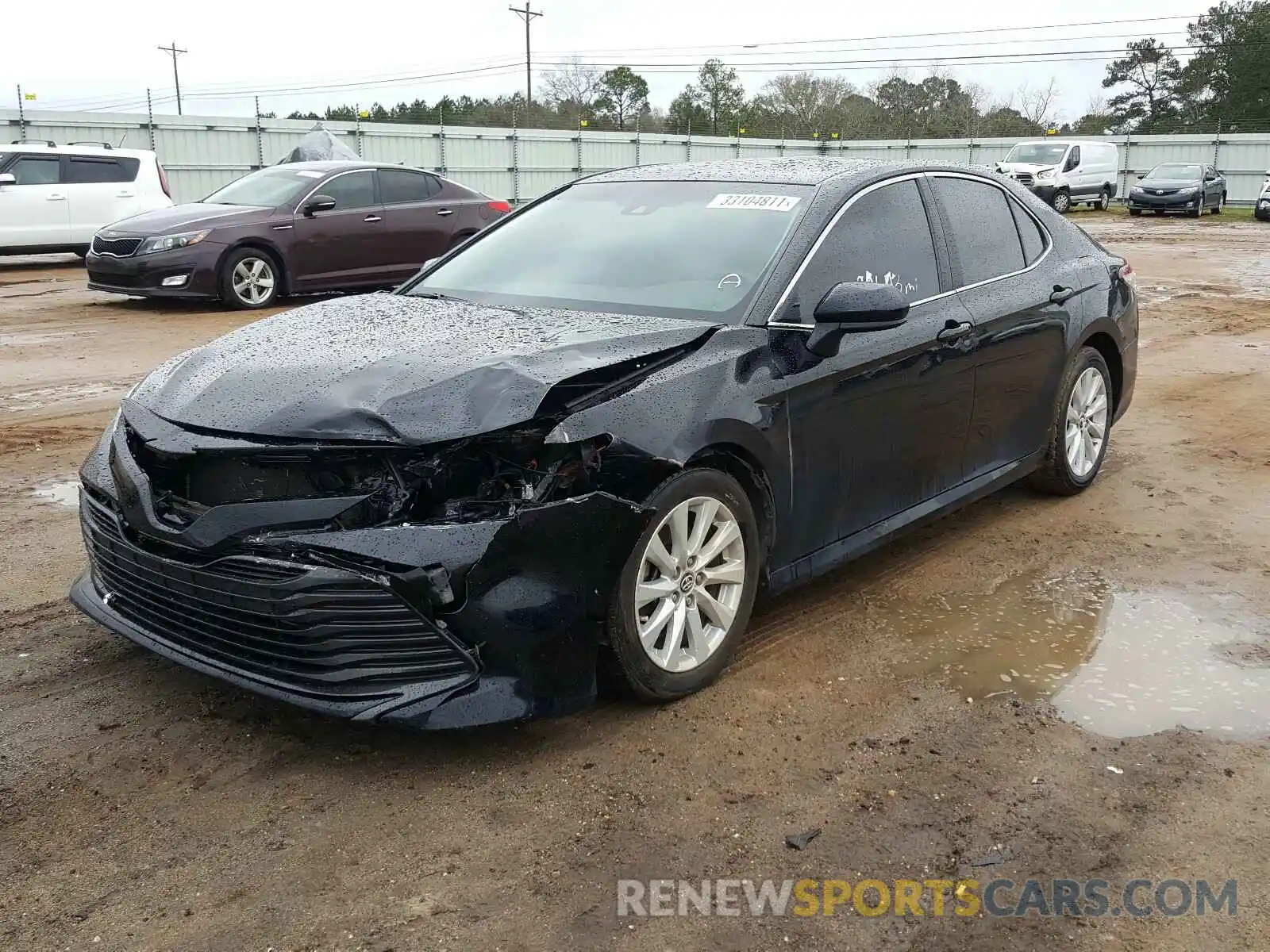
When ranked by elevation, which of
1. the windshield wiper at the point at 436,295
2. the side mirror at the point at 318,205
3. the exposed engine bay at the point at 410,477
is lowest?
the exposed engine bay at the point at 410,477

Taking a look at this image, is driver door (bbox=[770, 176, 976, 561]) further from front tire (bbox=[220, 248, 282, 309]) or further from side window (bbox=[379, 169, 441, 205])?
side window (bbox=[379, 169, 441, 205])

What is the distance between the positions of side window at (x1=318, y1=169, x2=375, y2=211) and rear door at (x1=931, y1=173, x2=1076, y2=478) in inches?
370

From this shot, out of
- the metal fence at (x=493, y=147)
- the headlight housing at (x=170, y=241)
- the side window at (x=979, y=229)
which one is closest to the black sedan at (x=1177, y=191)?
the metal fence at (x=493, y=147)

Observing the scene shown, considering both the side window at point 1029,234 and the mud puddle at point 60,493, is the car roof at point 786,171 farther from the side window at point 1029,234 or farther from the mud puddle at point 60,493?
the mud puddle at point 60,493

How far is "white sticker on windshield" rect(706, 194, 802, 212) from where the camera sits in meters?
4.35

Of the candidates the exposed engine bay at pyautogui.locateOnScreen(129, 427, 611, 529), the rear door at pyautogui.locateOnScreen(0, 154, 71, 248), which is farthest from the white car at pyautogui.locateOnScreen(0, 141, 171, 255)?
the exposed engine bay at pyautogui.locateOnScreen(129, 427, 611, 529)

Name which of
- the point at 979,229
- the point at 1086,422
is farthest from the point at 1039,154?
the point at 979,229

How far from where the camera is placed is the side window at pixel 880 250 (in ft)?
13.6

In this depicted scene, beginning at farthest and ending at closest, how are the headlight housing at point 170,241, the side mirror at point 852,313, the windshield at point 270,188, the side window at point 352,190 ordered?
the side window at point 352,190
the windshield at point 270,188
the headlight housing at point 170,241
the side mirror at point 852,313

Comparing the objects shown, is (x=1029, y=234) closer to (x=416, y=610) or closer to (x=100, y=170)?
(x=416, y=610)

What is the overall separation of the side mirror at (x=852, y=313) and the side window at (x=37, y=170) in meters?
16.4

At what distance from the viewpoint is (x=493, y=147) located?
30.2 m

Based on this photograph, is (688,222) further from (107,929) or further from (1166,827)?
(107,929)

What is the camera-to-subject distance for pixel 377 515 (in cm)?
311
